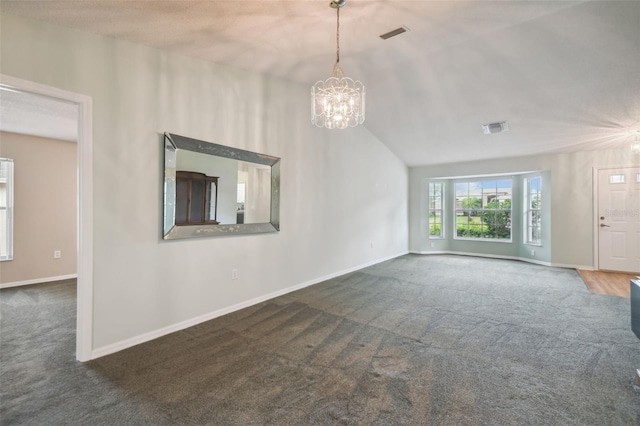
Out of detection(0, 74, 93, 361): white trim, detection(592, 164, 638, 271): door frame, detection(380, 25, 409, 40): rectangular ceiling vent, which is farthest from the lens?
detection(592, 164, 638, 271): door frame

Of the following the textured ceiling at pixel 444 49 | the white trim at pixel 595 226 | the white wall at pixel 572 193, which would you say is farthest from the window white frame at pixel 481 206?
the textured ceiling at pixel 444 49

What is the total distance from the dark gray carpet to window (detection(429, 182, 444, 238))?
4.37 metres

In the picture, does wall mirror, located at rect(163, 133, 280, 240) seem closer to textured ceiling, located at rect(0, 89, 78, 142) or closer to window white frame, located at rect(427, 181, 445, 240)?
textured ceiling, located at rect(0, 89, 78, 142)

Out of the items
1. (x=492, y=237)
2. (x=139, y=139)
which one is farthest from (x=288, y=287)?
(x=492, y=237)

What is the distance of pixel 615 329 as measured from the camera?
2.95m

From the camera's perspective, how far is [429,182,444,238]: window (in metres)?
8.18

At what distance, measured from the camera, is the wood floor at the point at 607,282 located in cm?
427

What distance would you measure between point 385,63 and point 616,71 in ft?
9.17

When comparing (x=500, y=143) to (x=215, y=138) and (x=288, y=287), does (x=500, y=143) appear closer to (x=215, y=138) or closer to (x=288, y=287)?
(x=288, y=287)

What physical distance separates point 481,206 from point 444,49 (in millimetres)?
5289

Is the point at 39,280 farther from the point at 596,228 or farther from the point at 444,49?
the point at 596,228

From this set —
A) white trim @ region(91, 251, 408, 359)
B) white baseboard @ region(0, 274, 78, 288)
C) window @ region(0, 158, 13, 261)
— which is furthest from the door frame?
window @ region(0, 158, 13, 261)

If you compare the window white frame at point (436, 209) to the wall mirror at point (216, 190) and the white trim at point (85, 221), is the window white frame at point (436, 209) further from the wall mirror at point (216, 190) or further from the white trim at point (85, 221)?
the white trim at point (85, 221)

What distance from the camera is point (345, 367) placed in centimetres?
224
